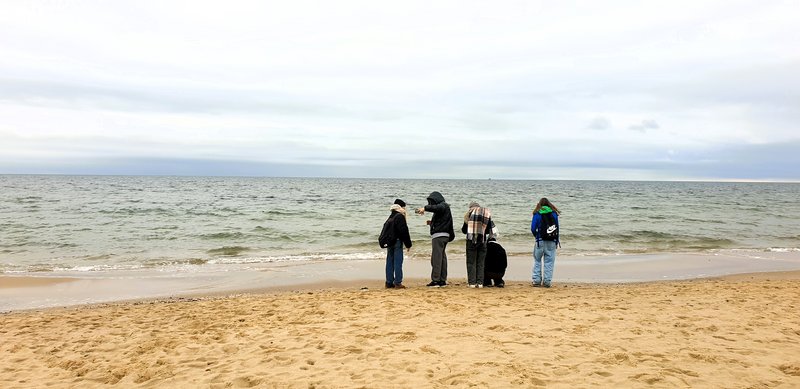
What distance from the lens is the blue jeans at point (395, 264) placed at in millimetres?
9844

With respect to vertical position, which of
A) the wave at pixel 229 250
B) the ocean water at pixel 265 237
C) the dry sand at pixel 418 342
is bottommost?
the wave at pixel 229 250

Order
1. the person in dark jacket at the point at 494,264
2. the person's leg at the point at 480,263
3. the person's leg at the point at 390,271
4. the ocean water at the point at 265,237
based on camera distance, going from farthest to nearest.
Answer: the ocean water at the point at 265,237
the person's leg at the point at 390,271
the person in dark jacket at the point at 494,264
the person's leg at the point at 480,263

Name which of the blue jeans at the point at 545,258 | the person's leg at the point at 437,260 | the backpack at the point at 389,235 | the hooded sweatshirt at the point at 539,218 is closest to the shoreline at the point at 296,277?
the person's leg at the point at 437,260

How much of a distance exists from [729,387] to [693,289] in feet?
19.5

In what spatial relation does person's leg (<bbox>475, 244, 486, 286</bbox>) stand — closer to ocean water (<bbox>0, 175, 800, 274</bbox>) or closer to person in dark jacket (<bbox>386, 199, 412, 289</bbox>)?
person in dark jacket (<bbox>386, 199, 412, 289</bbox>)

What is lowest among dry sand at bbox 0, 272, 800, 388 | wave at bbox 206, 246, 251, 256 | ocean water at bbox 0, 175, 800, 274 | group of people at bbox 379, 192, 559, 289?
A: wave at bbox 206, 246, 251, 256

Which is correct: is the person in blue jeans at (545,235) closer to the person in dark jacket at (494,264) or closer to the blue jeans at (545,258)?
the blue jeans at (545,258)

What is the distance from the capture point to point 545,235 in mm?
9625

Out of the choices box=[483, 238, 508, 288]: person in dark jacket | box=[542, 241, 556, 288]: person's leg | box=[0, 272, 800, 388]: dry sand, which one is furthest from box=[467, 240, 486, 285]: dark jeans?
box=[542, 241, 556, 288]: person's leg

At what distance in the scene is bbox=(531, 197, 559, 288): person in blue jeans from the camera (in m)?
9.55

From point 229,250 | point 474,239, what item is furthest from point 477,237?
point 229,250

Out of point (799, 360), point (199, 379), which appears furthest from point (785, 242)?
point (199, 379)

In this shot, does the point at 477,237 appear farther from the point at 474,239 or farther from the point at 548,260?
the point at 548,260

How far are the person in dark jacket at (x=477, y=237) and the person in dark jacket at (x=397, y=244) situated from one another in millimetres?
1201
